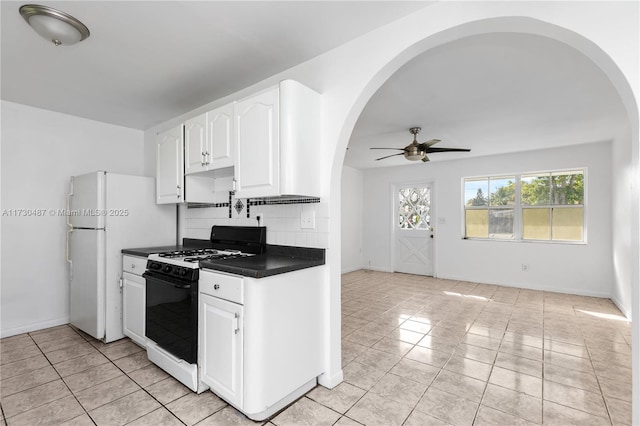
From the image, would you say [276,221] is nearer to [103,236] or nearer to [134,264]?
[134,264]

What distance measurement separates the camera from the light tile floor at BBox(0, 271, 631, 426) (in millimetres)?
1892

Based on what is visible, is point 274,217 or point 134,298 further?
point 134,298

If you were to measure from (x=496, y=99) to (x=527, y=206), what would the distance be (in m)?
3.23

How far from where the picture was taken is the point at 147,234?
3.32m

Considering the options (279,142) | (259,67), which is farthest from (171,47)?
(279,142)

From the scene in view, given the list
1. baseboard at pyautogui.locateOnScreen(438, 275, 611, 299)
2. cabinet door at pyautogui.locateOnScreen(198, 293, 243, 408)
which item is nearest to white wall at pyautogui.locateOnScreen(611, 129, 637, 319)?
baseboard at pyautogui.locateOnScreen(438, 275, 611, 299)

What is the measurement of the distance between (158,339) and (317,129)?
201cm

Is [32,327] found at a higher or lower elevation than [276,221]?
lower

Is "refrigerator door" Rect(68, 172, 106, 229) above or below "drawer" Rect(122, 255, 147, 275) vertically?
above

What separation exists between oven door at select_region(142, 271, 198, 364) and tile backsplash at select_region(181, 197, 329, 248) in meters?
0.79

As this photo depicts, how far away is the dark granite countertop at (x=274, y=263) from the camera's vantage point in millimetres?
1808

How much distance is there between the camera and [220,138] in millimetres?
2539

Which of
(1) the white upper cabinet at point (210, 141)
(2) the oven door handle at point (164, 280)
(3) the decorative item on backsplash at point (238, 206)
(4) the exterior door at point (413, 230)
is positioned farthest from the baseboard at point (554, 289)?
(2) the oven door handle at point (164, 280)

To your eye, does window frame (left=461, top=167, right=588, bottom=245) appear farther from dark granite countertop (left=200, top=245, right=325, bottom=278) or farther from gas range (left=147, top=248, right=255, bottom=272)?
gas range (left=147, top=248, right=255, bottom=272)
